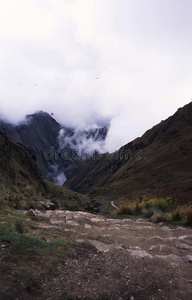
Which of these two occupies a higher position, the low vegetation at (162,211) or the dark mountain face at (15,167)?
the dark mountain face at (15,167)

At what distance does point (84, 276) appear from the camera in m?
3.92

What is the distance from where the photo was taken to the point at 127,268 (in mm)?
4559

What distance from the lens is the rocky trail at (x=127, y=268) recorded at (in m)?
3.54

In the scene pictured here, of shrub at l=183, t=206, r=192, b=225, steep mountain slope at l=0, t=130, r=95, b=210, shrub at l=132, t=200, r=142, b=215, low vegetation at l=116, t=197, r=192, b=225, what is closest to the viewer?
shrub at l=183, t=206, r=192, b=225

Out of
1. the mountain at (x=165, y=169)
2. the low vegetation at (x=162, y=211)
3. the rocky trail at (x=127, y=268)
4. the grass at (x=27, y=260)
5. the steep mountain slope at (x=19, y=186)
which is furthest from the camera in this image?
the mountain at (x=165, y=169)

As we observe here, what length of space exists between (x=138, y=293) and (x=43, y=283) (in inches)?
68.4

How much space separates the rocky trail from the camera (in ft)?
11.6

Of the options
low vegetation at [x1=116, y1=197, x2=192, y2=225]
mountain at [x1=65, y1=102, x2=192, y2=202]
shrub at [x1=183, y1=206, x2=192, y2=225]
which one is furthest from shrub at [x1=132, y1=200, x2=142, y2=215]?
mountain at [x1=65, y1=102, x2=192, y2=202]

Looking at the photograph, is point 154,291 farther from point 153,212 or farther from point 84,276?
point 153,212

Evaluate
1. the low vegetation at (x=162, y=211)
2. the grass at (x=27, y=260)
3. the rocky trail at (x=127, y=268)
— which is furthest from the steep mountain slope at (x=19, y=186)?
the low vegetation at (x=162, y=211)

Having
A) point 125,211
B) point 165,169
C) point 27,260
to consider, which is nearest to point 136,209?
point 125,211

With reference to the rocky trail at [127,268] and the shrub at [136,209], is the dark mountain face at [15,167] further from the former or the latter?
the rocky trail at [127,268]

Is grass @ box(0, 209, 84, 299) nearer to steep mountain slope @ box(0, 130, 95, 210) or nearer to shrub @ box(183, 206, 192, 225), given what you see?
steep mountain slope @ box(0, 130, 95, 210)

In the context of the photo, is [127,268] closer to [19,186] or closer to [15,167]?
[19,186]
